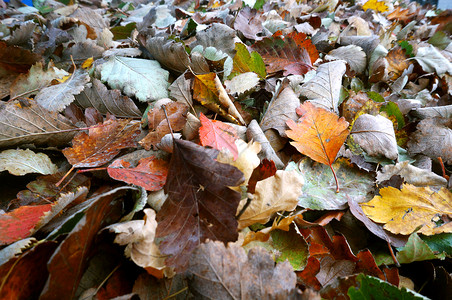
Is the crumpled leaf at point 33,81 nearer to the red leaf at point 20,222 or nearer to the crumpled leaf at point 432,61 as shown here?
the red leaf at point 20,222

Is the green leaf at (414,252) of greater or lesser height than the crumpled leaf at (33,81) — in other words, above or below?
below

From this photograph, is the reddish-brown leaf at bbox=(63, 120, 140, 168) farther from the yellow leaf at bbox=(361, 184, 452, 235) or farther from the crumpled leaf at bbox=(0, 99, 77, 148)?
the yellow leaf at bbox=(361, 184, 452, 235)

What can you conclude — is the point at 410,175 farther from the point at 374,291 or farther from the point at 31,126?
the point at 31,126

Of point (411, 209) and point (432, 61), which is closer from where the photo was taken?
point (411, 209)

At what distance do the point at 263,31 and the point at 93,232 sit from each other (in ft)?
4.25

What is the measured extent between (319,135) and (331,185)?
0.47ft

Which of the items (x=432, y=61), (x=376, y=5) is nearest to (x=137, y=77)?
(x=432, y=61)

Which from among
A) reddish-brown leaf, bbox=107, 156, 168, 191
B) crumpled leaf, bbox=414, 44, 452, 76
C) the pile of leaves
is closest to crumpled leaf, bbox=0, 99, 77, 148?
the pile of leaves

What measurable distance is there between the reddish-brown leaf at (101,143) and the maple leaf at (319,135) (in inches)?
17.9

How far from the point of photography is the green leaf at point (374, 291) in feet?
1.70

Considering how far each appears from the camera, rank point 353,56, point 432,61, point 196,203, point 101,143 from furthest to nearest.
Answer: point 432,61, point 353,56, point 101,143, point 196,203

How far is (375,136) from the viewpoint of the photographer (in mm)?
907

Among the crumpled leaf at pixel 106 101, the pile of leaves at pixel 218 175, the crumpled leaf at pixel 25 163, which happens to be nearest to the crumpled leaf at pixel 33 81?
the pile of leaves at pixel 218 175

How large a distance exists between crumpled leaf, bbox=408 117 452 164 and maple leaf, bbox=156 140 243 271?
70 cm
